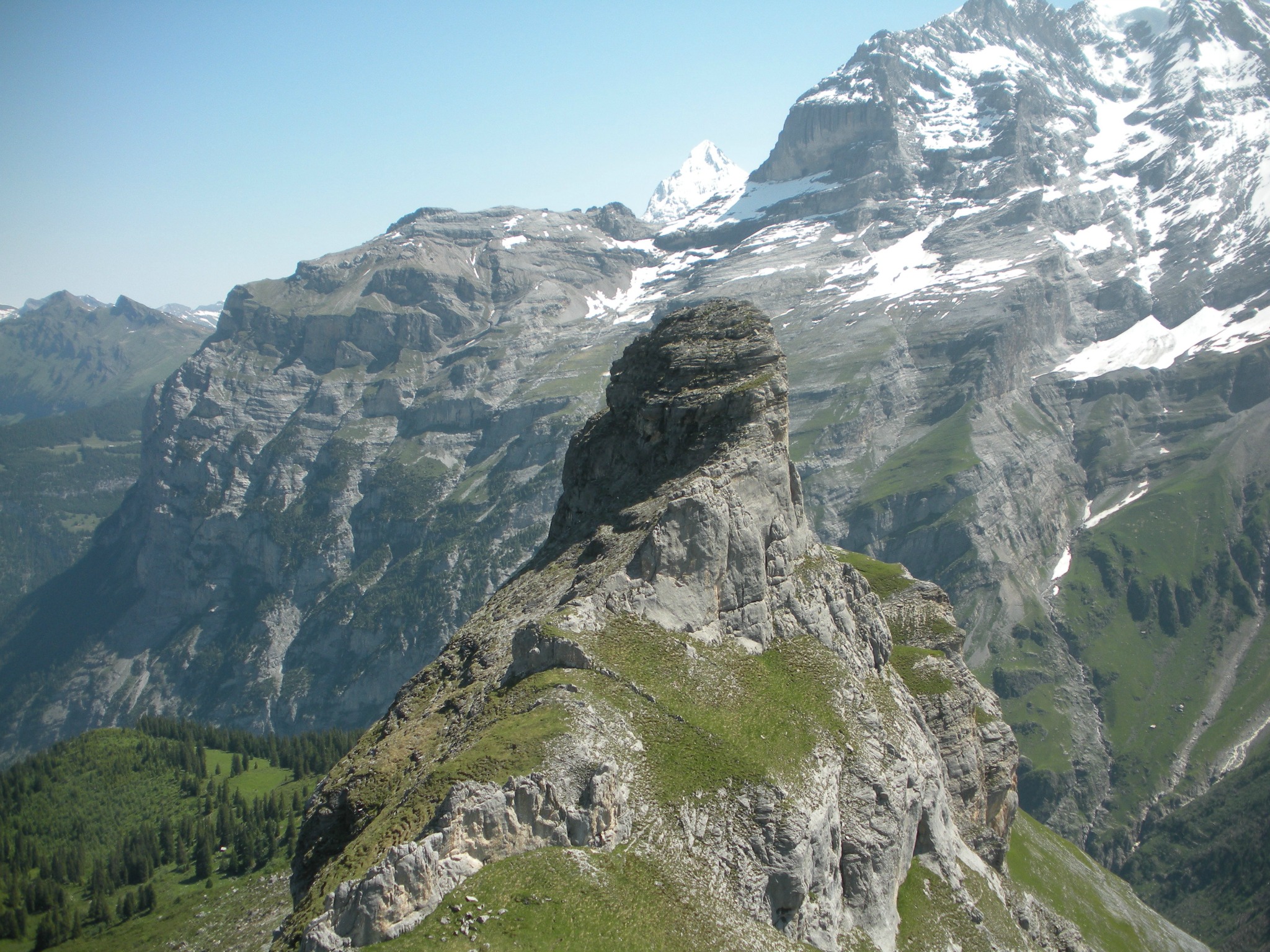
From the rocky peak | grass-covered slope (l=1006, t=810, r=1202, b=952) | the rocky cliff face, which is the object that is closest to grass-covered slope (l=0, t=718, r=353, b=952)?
the rocky peak

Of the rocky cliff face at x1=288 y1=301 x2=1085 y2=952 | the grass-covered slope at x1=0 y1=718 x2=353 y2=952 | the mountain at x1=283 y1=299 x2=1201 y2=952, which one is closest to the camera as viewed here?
the mountain at x1=283 y1=299 x2=1201 y2=952

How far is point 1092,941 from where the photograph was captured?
86875mm

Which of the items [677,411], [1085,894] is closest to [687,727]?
[677,411]

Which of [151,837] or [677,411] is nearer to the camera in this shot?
[677,411]

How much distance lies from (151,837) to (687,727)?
367ft

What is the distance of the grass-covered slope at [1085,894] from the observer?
295 ft

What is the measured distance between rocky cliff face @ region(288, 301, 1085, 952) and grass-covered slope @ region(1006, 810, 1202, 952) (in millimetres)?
21403

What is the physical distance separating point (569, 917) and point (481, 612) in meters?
30.5

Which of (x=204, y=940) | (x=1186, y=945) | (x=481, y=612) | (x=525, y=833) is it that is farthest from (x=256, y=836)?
(x=1186, y=945)

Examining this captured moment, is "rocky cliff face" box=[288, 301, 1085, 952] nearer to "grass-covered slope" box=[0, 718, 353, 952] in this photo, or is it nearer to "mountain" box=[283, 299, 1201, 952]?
"mountain" box=[283, 299, 1201, 952]

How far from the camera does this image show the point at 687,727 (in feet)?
144

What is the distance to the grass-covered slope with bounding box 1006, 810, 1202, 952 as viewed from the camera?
8988cm

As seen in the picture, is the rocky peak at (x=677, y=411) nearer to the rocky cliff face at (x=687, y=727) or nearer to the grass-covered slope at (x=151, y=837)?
the rocky cliff face at (x=687, y=727)

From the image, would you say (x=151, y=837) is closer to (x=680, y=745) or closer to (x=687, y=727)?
(x=687, y=727)
